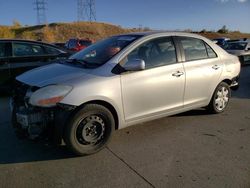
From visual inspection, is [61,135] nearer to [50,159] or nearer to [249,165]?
[50,159]

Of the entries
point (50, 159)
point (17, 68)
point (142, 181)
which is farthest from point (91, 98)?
point (17, 68)

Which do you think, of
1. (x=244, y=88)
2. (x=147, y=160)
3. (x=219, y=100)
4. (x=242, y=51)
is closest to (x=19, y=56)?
(x=219, y=100)

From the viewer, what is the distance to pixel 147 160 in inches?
158

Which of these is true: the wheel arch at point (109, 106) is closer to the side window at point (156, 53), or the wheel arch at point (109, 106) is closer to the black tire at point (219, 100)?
the side window at point (156, 53)

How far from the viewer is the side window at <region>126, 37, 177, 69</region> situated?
4699mm

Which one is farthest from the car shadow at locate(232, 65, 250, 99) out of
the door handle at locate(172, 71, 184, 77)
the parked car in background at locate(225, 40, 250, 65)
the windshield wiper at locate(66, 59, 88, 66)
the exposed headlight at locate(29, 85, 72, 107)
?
the exposed headlight at locate(29, 85, 72, 107)

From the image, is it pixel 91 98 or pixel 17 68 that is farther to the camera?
pixel 17 68

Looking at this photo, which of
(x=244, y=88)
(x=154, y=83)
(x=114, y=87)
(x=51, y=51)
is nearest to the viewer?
(x=114, y=87)

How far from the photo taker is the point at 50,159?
405 centimetres

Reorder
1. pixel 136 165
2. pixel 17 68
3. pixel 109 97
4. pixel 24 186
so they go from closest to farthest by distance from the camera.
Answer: pixel 24 186 < pixel 136 165 < pixel 109 97 < pixel 17 68

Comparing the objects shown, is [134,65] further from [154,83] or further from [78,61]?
[78,61]

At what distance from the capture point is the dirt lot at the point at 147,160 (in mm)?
3492

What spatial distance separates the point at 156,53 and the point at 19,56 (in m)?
4.31

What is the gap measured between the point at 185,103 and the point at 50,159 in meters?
2.49
